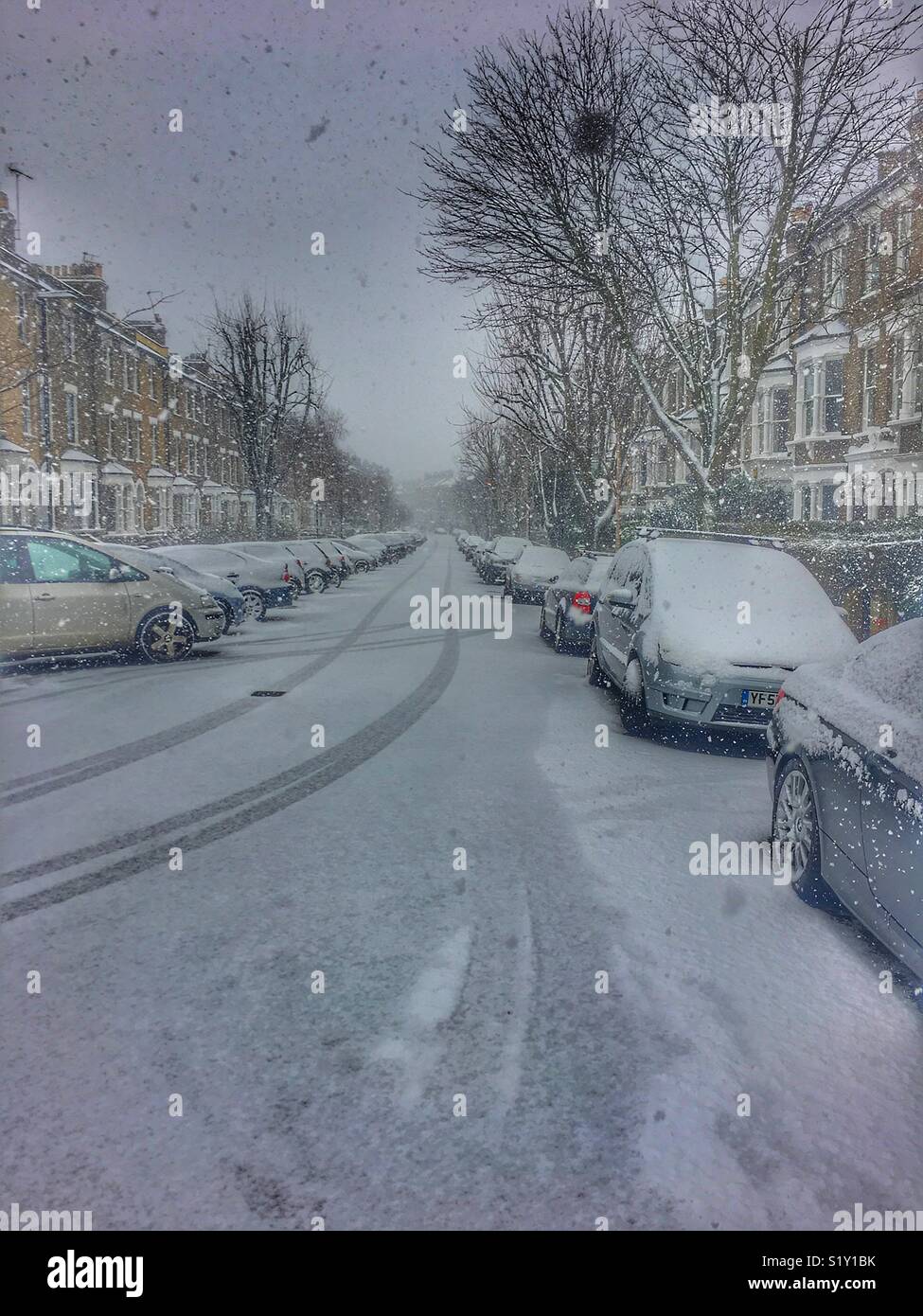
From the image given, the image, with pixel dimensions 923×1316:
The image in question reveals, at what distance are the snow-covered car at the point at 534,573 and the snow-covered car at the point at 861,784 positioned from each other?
20.2 metres

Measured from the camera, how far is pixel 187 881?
5.18 meters

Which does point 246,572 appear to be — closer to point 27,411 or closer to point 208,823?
point 208,823

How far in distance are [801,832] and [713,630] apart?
3.84m

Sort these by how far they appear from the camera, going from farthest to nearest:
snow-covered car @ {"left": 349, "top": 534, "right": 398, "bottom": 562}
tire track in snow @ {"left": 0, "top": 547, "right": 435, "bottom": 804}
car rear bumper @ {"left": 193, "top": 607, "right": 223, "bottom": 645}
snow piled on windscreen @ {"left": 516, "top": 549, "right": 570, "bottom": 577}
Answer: snow-covered car @ {"left": 349, "top": 534, "right": 398, "bottom": 562} < snow piled on windscreen @ {"left": 516, "top": 549, "right": 570, "bottom": 577} < car rear bumper @ {"left": 193, "top": 607, "right": 223, "bottom": 645} < tire track in snow @ {"left": 0, "top": 547, "right": 435, "bottom": 804}

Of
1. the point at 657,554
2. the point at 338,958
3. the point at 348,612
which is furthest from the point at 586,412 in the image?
the point at 338,958

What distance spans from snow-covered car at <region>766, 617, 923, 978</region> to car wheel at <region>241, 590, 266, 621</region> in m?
16.1

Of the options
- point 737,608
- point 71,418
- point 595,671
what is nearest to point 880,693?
point 737,608

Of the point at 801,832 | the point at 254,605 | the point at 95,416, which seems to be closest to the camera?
the point at 801,832

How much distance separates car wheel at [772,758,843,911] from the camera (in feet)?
16.2

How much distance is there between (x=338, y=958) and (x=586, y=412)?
28.9 metres

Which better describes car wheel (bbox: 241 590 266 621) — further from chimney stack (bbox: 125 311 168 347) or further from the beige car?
chimney stack (bbox: 125 311 168 347)

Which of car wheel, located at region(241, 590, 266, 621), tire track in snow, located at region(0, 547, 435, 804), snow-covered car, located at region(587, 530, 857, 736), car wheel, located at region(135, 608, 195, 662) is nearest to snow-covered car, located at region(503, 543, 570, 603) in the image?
car wheel, located at region(241, 590, 266, 621)

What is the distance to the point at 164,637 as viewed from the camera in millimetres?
13797
